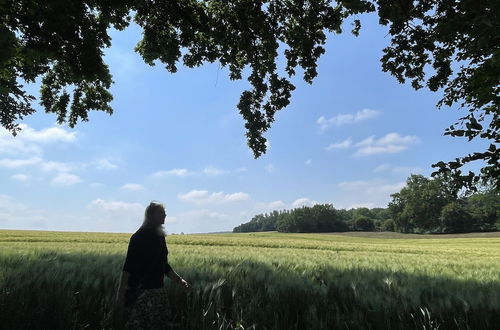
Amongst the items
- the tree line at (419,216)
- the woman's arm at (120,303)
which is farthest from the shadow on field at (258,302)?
the tree line at (419,216)

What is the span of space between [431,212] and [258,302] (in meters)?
124

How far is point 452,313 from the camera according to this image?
460 cm

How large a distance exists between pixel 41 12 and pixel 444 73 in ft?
34.6

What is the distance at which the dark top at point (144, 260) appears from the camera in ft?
15.2

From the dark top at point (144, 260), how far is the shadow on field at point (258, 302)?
0.61 m

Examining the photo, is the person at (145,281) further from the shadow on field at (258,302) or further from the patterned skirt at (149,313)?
the shadow on field at (258,302)

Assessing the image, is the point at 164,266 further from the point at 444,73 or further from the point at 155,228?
the point at 444,73

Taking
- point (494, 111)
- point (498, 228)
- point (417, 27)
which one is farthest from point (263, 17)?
point (498, 228)

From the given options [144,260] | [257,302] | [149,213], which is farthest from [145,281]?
[257,302]

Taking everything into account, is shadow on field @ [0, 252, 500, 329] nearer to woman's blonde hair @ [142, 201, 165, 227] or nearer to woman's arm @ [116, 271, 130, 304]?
woman's arm @ [116, 271, 130, 304]

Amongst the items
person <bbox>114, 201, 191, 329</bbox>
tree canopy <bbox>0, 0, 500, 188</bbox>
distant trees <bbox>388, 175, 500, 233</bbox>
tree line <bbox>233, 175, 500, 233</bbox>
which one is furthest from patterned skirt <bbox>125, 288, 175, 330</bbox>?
distant trees <bbox>388, 175, 500, 233</bbox>

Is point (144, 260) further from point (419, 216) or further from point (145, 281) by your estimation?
point (419, 216)

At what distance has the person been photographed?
450 cm

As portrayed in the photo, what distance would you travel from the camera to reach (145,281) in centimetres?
465
